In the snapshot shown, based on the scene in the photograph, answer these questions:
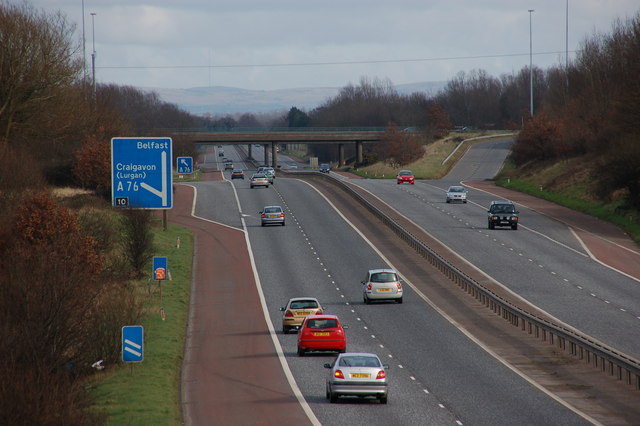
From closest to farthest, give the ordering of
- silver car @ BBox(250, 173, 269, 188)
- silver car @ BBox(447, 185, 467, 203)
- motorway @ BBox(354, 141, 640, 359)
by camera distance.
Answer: motorway @ BBox(354, 141, 640, 359)
silver car @ BBox(447, 185, 467, 203)
silver car @ BBox(250, 173, 269, 188)

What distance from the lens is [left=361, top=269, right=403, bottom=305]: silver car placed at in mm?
47094

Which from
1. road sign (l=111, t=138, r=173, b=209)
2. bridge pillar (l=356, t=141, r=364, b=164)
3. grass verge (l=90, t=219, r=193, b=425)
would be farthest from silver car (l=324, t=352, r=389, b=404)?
bridge pillar (l=356, t=141, r=364, b=164)

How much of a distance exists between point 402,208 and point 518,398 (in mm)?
56465

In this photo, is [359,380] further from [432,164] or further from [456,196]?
[432,164]

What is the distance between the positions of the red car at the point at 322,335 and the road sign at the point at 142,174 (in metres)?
8.71

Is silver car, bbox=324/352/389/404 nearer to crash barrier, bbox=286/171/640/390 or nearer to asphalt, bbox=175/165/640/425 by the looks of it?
asphalt, bbox=175/165/640/425

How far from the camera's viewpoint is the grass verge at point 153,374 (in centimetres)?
2581

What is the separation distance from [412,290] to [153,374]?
22.2m

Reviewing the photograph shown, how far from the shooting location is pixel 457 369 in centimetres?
3231

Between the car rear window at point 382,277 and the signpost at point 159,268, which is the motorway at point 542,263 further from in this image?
the signpost at point 159,268

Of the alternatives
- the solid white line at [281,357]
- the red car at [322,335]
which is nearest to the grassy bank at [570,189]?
the solid white line at [281,357]

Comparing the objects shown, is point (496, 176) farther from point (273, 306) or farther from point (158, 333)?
point (158, 333)

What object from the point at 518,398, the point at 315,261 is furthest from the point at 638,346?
the point at 315,261

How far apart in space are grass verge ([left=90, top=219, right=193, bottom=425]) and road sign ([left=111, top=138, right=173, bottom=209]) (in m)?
5.15
